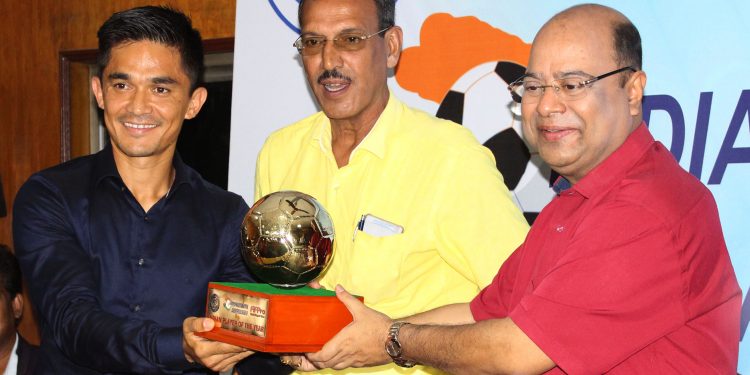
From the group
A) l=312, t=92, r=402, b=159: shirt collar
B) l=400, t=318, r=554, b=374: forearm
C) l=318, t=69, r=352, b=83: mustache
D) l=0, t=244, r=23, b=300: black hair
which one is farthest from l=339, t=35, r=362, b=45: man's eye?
l=0, t=244, r=23, b=300: black hair

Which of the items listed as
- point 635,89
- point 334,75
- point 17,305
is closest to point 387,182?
point 334,75

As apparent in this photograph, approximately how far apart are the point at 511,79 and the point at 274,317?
5.26 feet

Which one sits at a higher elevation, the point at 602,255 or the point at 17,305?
the point at 602,255

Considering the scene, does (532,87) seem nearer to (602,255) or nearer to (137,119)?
(602,255)

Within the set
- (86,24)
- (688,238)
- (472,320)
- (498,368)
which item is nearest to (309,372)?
(472,320)

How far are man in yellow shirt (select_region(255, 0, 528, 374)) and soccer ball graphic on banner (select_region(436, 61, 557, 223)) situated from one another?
0.55 m

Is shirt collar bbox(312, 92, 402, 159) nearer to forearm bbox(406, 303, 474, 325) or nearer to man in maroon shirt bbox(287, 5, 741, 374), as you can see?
forearm bbox(406, 303, 474, 325)

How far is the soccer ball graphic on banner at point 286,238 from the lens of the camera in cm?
252

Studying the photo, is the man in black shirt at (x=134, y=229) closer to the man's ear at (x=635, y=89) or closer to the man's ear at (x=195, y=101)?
the man's ear at (x=195, y=101)

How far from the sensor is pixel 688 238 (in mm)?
2076

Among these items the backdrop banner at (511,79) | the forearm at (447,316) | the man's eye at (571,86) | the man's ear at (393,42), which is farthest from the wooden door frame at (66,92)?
the man's eye at (571,86)

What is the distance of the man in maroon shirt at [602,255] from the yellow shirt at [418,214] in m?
0.28

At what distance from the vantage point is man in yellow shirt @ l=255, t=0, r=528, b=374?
9.39 feet

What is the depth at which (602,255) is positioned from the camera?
2.09 metres
